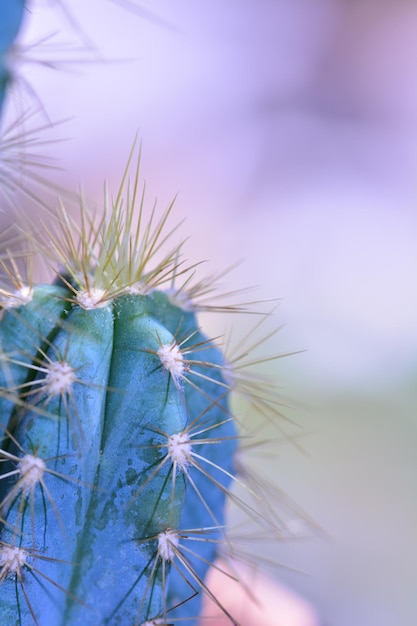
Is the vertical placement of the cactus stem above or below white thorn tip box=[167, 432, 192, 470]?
below

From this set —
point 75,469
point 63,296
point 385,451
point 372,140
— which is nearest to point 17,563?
point 75,469

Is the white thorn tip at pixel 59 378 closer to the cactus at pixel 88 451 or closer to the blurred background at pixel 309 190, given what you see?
the cactus at pixel 88 451

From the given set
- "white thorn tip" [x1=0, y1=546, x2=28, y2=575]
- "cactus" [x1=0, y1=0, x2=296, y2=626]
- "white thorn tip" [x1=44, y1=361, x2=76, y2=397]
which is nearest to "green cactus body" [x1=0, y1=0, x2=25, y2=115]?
"cactus" [x1=0, y1=0, x2=296, y2=626]

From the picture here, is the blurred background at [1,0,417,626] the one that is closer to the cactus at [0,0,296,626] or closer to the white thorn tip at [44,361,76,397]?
the cactus at [0,0,296,626]

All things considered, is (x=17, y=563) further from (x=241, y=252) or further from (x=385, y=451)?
(x=241, y=252)

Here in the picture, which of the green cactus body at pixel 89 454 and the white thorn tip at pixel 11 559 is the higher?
the green cactus body at pixel 89 454

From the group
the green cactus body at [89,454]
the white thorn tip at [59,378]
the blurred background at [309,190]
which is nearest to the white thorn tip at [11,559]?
the green cactus body at [89,454]
